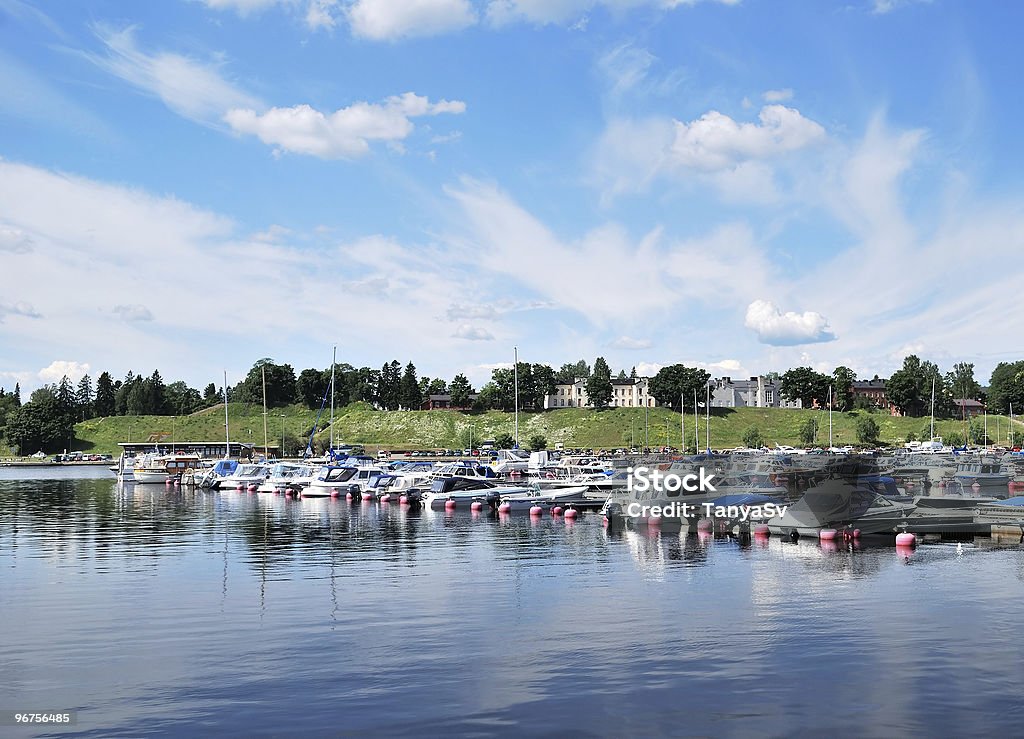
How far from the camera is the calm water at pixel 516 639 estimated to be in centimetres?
1877

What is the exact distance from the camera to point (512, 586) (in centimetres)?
3400

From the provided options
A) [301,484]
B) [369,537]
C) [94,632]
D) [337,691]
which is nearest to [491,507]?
[369,537]

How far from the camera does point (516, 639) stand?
2525cm

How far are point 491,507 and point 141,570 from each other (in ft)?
109
